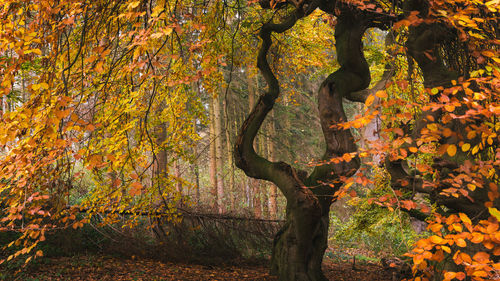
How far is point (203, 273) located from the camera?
22.7 ft

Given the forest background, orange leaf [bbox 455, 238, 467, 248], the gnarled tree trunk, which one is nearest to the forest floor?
the forest background

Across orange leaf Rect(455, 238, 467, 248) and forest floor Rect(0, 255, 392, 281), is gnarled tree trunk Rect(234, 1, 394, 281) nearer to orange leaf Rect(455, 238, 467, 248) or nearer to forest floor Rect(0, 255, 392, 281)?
forest floor Rect(0, 255, 392, 281)

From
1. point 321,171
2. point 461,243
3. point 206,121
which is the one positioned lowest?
point 461,243

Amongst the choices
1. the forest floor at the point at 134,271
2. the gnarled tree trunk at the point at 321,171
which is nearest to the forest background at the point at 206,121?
the gnarled tree trunk at the point at 321,171

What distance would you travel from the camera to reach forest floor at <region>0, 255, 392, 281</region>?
242 inches

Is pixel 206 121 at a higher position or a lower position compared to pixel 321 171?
higher

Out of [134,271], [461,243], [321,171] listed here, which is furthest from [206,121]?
[461,243]

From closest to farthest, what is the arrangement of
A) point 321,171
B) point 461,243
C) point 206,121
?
point 461,243 → point 321,171 → point 206,121

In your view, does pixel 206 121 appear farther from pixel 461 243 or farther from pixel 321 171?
pixel 461 243

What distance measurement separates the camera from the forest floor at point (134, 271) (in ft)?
20.1

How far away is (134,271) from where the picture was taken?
660 centimetres

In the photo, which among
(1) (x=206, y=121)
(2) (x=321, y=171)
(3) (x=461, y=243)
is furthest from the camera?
(1) (x=206, y=121)

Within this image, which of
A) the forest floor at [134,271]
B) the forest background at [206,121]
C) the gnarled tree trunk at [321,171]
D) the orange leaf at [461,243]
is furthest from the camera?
the forest floor at [134,271]

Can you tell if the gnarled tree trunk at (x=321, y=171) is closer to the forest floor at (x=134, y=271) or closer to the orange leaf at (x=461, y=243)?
the forest floor at (x=134, y=271)
